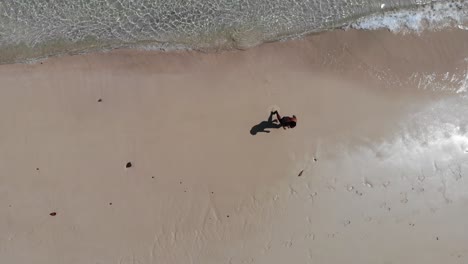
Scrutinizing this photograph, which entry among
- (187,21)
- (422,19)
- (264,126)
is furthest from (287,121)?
(422,19)

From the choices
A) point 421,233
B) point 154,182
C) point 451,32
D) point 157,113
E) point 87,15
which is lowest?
point 421,233

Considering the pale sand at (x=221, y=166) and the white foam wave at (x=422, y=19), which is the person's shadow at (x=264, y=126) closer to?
the pale sand at (x=221, y=166)

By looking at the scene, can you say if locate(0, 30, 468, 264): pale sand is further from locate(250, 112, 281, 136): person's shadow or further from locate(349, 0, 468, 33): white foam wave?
locate(349, 0, 468, 33): white foam wave

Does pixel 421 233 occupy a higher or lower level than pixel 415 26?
lower

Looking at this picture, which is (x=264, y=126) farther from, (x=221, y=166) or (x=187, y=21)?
(x=187, y=21)

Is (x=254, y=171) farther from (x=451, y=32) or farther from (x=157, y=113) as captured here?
(x=451, y=32)

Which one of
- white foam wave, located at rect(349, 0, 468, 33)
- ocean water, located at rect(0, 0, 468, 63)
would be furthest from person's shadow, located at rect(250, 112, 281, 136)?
white foam wave, located at rect(349, 0, 468, 33)

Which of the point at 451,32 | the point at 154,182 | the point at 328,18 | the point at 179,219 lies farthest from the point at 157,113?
the point at 451,32
